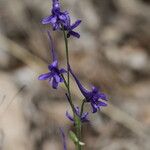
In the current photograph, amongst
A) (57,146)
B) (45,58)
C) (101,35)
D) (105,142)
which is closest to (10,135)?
(57,146)

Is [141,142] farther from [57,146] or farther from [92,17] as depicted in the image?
[92,17]

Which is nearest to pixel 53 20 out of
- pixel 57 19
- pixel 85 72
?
pixel 57 19

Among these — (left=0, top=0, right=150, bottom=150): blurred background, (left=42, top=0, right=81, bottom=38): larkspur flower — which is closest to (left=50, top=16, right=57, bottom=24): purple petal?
(left=42, top=0, right=81, bottom=38): larkspur flower

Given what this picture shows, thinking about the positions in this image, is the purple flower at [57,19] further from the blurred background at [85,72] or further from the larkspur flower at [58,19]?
the blurred background at [85,72]

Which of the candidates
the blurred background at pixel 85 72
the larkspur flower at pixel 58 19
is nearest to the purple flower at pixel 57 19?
the larkspur flower at pixel 58 19

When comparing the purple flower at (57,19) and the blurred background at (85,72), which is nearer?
the purple flower at (57,19)

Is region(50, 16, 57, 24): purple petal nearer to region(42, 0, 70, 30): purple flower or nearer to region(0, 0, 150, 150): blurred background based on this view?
region(42, 0, 70, 30): purple flower

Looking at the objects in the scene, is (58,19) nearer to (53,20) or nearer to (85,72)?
(53,20)

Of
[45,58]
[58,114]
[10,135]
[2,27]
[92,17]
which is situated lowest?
[10,135]
